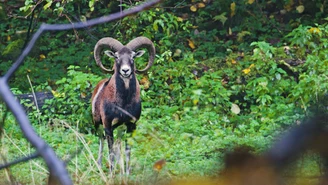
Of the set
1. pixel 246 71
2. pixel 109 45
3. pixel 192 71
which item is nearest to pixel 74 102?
pixel 109 45

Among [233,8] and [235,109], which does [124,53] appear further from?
[233,8]

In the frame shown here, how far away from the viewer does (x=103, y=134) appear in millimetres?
9578

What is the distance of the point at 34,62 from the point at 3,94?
1318cm

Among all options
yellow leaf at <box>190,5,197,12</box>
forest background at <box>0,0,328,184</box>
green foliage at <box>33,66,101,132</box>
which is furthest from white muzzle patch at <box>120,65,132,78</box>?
yellow leaf at <box>190,5,197,12</box>

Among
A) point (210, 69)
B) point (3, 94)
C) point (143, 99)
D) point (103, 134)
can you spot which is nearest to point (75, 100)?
point (143, 99)

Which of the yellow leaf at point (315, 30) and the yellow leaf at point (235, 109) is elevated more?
the yellow leaf at point (315, 30)

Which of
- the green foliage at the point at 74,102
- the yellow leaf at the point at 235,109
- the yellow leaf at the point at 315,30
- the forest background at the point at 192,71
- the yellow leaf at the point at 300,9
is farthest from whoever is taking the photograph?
the yellow leaf at the point at 300,9

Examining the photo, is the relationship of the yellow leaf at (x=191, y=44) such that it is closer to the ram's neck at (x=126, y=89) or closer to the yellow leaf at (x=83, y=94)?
the yellow leaf at (x=83, y=94)

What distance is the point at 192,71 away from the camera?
13648mm

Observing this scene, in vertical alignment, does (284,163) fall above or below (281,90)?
above

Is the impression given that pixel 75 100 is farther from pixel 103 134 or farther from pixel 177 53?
pixel 177 53

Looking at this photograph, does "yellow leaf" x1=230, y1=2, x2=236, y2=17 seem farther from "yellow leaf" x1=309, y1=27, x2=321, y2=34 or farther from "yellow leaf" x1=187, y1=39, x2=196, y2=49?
"yellow leaf" x1=309, y1=27, x2=321, y2=34

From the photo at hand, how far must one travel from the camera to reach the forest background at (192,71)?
32.6ft

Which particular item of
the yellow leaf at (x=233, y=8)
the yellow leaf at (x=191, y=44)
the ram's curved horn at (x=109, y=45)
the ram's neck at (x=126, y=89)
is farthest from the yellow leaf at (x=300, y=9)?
the ram's neck at (x=126, y=89)
